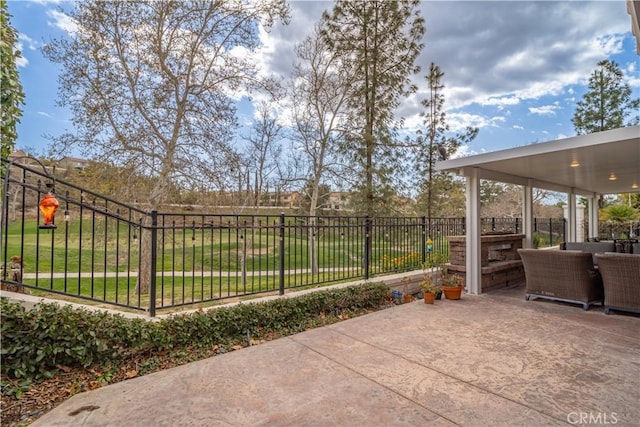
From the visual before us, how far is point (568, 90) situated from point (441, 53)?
793 cm

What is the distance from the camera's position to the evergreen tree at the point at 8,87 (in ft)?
7.69

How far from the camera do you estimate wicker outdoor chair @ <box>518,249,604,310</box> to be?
14.6ft

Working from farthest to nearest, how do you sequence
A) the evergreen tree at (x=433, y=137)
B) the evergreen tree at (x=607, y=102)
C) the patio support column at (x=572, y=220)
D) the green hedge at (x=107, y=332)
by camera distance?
the evergreen tree at (x=607, y=102), the evergreen tree at (x=433, y=137), the patio support column at (x=572, y=220), the green hedge at (x=107, y=332)

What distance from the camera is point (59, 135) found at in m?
6.12

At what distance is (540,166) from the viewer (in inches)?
214

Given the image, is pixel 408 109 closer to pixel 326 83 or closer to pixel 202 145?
pixel 326 83

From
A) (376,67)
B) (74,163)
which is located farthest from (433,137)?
(74,163)

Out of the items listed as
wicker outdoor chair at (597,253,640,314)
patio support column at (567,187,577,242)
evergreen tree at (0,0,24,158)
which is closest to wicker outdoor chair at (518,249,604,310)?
wicker outdoor chair at (597,253,640,314)

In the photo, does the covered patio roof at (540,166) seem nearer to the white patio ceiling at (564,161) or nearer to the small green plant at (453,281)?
the white patio ceiling at (564,161)

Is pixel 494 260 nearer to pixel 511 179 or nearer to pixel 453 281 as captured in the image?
pixel 511 179

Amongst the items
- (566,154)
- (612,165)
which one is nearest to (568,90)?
(612,165)

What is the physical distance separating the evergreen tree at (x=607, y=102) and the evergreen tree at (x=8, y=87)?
59.3 ft

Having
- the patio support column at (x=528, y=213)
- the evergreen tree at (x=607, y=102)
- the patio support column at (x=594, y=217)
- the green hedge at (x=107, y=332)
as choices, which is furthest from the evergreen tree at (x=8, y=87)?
the evergreen tree at (x=607, y=102)

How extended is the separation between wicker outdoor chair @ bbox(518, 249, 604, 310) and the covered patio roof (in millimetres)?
832
